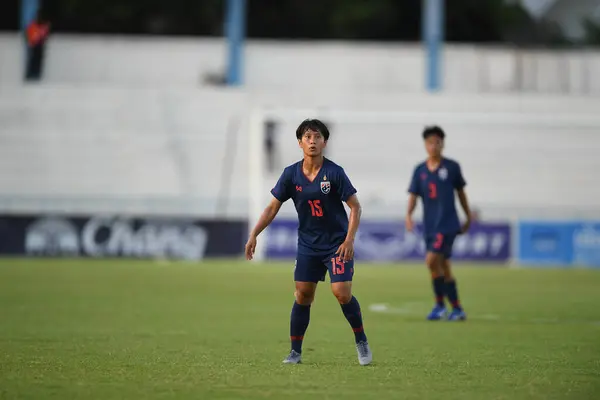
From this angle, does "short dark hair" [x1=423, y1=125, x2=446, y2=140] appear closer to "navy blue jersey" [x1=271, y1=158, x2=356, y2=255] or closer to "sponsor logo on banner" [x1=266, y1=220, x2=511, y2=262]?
"navy blue jersey" [x1=271, y1=158, x2=356, y2=255]

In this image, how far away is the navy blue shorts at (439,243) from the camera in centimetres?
1537

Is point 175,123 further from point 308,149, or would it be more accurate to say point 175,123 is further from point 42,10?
point 308,149

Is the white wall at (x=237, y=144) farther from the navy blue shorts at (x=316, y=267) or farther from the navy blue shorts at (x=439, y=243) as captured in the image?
the navy blue shorts at (x=316, y=267)

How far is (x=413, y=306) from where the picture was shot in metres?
18.0

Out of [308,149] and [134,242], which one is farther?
[134,242]

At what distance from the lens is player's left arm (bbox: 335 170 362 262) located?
10.1 metres

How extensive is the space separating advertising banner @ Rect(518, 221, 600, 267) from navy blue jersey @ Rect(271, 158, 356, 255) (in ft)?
70.7

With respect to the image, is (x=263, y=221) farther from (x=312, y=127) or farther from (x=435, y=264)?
(x=435, y=264)

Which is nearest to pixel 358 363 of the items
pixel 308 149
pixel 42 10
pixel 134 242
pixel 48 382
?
pixel 308 149

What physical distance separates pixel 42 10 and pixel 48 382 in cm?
3727

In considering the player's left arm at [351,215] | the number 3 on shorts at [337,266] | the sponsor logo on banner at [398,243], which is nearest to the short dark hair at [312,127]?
the player's left arm at [351,215]

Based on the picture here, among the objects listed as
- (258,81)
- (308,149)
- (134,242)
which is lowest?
(134,242)

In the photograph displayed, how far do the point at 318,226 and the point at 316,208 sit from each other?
164mm

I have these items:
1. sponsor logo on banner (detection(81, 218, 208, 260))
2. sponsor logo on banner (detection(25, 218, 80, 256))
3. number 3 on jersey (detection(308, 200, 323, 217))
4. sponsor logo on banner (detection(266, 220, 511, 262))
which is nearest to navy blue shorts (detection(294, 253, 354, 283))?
number 3 on jersey (detection(308, 200, 323, 217))
